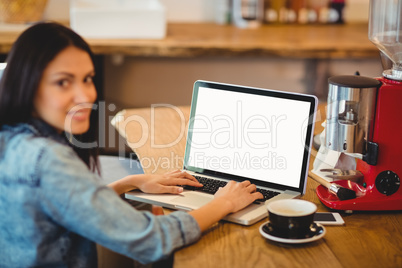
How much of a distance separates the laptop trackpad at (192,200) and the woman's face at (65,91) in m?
0.32

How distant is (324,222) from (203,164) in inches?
15.7

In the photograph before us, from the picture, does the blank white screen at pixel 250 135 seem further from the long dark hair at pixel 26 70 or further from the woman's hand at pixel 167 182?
the long dark hair at pixel 26 70

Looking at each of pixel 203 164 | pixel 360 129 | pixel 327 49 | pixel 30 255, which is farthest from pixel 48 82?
pixel 327 49

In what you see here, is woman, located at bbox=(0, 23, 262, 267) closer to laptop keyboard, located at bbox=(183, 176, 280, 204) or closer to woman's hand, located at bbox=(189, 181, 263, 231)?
woman's hand, located at bbox=(189, 181, 263, 231)

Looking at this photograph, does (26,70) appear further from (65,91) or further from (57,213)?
(57,213)

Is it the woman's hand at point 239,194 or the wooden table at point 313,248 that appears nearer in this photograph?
the wooden table at point 313,248

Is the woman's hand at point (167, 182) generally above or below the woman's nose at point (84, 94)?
below

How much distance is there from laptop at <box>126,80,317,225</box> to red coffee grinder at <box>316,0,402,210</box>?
0.21ft

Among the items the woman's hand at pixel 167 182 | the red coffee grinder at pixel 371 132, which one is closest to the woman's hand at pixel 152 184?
the woman's hand at pixel 167 182

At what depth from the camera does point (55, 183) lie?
0.95 meters

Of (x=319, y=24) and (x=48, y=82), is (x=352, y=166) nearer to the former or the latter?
(x=48, y=82)

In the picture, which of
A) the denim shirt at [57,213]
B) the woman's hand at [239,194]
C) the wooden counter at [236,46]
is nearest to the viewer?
the denim shirt at [57,213]

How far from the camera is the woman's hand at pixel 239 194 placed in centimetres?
119

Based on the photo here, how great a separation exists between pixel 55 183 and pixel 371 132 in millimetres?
719
